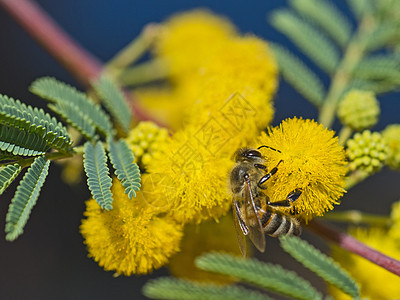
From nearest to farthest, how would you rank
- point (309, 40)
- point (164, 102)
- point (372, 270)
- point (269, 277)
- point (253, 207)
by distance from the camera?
point (269, 277)
point (253, 207)
point (372, 270)
point (309, 40)
point (164, 102)

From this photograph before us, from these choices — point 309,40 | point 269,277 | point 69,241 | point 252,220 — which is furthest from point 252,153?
point 69,241

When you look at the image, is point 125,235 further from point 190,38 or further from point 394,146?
point 190,38

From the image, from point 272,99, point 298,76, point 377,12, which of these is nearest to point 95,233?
point 272,99

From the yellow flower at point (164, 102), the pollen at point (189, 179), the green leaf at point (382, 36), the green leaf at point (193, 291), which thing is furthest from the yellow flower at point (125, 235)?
the green leaf at point (382, 36)

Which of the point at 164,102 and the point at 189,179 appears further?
the point at 164,102

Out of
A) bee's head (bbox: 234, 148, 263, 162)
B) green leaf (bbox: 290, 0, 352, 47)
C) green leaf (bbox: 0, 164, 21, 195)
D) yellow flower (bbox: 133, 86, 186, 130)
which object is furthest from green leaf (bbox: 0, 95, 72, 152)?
green leaf (bbox: 290, 0, 352, 47)

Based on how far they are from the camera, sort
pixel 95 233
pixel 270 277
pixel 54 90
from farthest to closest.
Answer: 1. pixel 54 90
2. pixel 270 277
3. pixel 95 233

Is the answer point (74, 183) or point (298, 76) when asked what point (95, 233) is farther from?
point (298, 76)
